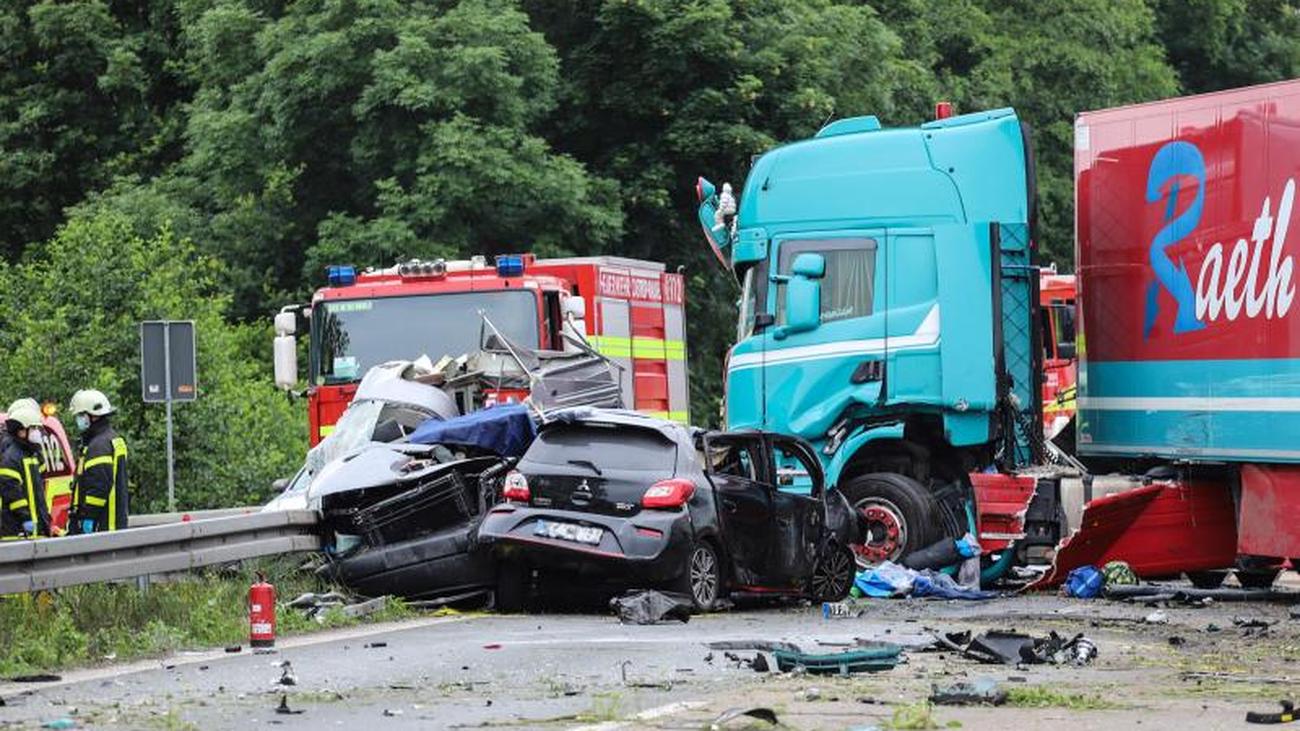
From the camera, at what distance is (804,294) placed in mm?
18922

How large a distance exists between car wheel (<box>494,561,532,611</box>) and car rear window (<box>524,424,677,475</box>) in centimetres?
76

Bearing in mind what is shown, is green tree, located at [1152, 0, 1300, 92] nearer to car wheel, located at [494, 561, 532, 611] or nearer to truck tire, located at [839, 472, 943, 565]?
truck tire, located at [839, 472, 943, 565]

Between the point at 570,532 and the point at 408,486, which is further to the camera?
the point at 408,486

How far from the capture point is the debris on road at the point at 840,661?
12023 mm

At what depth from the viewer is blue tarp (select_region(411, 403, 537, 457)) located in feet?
58.1

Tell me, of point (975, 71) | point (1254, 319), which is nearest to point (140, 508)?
point (1254, 319)

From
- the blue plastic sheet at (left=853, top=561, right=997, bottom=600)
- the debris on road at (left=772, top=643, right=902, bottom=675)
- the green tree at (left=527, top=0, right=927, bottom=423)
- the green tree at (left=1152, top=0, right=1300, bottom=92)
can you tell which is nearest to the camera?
the debris on road at (left=772, top=643, right=902, bottom=675)

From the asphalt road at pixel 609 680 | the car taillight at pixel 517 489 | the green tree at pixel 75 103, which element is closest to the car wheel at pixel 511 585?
the asphalt road at pixel 609 680

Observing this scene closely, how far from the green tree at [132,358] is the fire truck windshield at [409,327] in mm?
5158

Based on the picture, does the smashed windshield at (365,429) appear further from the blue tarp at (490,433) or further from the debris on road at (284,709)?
the debris on road at (284,709)

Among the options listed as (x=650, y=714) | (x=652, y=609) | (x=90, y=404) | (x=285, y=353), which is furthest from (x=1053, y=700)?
(x=285, y=353)

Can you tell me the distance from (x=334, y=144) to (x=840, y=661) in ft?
80.0

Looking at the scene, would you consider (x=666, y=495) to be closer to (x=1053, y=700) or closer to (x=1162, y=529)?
(x=1162, y=529)

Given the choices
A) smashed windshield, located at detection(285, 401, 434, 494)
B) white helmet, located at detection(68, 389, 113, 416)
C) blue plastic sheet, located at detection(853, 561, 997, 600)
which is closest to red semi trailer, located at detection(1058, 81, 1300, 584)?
blue plastic sheet, located at detection(853, 561, 997, 600)
